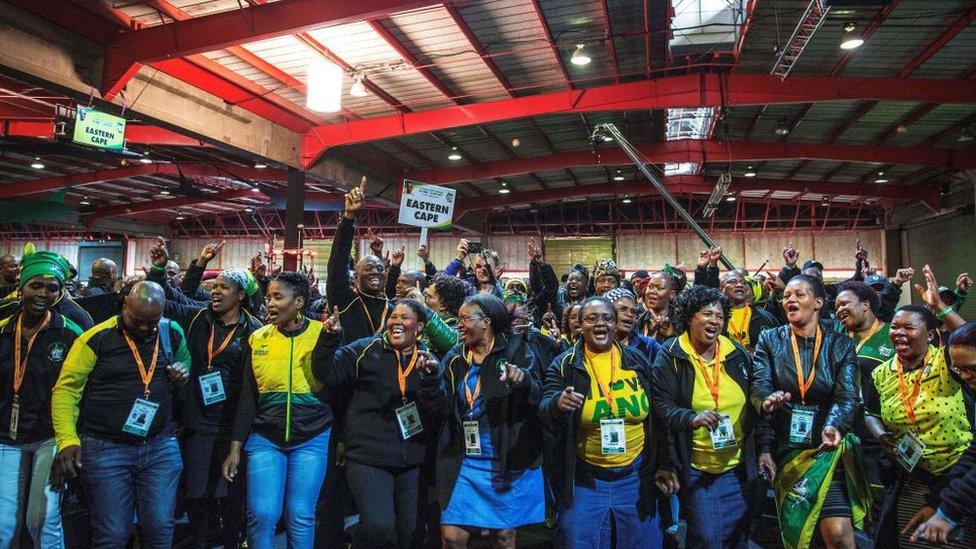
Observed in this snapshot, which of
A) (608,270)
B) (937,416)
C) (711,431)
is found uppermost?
(608,270)

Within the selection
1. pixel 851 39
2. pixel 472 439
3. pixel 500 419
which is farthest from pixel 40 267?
pixel 851 39

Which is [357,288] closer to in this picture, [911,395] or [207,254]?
[207,254]

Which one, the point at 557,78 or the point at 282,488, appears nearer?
the point at 282,488

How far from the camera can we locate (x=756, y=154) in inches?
561

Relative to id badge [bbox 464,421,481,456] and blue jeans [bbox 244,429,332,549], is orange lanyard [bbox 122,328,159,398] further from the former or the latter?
id badge [bbox 464,421,481,456]

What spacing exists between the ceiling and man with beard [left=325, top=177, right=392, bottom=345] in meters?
3.69

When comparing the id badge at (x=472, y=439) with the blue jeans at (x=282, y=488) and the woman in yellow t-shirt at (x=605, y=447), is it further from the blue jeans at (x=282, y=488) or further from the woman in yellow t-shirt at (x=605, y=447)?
the blue jeans at (x=282, y=488)

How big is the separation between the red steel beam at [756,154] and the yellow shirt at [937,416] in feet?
38.2

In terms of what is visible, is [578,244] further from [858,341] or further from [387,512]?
[387,512]

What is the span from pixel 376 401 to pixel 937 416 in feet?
10.1

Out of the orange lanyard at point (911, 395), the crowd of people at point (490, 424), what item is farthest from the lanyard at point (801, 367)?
the orange lanyard at point (911, 395)

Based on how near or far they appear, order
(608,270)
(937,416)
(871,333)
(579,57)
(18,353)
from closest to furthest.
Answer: (937,416) < (18,353) < (871,333) < (608,270) < (579,57)

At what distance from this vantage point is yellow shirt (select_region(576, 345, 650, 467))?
325cm

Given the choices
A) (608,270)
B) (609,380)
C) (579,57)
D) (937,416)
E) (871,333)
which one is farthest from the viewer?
(579,57)
